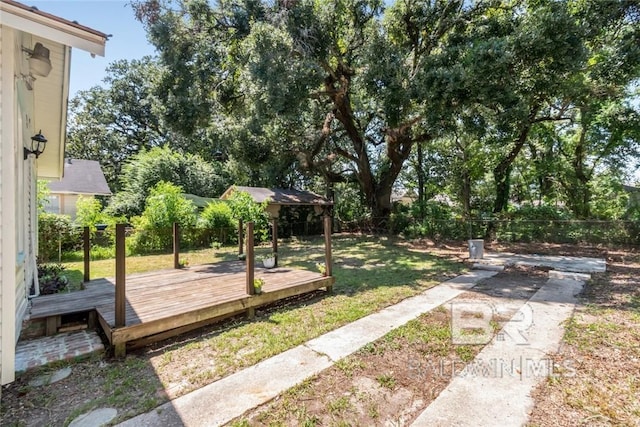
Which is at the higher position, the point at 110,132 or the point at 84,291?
the point at 110,132

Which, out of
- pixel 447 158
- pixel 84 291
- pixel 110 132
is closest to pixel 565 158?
pixel 447 158

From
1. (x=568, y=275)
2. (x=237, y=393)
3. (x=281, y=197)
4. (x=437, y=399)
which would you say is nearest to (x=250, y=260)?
(x=237, y=393)

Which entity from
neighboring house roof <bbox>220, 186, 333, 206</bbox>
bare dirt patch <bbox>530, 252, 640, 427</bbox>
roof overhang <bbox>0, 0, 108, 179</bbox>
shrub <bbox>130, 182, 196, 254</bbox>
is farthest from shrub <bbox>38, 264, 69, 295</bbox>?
neighboring house roof <bbox>220, 186, 333, 206</bbox>

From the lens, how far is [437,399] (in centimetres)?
252

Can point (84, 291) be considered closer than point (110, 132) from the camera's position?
Yes

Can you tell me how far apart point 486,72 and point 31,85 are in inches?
363

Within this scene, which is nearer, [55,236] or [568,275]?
[568,275]

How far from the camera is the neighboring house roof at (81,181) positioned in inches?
575

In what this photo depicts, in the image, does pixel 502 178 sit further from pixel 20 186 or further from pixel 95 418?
pixel 20 186

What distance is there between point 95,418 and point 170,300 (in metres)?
2.04

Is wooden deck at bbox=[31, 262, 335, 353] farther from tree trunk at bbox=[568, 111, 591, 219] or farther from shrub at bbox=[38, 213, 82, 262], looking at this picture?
tree trunk at bbox=[568, 111, 591, 219]

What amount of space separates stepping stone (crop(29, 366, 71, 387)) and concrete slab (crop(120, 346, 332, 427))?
3.97 feet

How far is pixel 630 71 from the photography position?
839 centimetres

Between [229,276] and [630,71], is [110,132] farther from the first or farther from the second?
[630,71]
